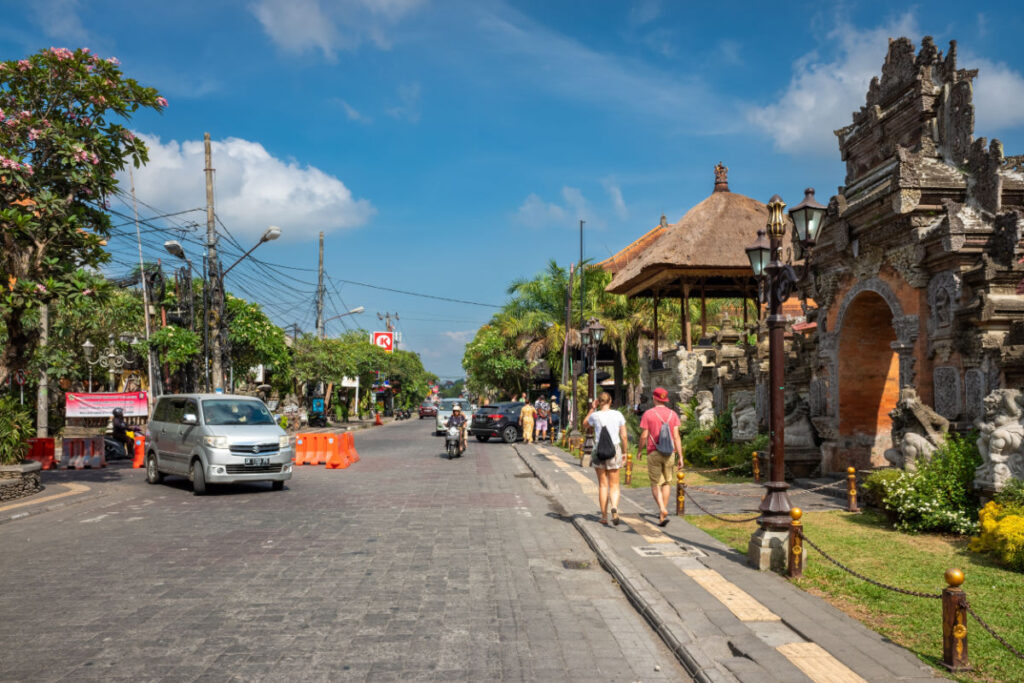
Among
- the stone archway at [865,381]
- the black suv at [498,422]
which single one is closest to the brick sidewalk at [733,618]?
the stone archway at [865,381]

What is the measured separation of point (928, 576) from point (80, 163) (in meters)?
13.9

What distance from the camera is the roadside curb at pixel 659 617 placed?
468 cm

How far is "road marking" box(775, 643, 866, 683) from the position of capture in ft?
14.6

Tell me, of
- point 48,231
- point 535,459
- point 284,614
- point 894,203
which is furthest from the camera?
point 535,459

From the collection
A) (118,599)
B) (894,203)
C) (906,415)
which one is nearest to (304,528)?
(118,599)

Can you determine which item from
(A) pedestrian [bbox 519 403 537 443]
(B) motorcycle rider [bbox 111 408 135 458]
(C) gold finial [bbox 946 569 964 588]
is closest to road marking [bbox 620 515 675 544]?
(C) gold finial [bbox 946 569 964 588]

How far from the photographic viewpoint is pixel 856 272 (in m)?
13.8

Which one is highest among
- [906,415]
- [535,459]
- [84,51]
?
[84,51]

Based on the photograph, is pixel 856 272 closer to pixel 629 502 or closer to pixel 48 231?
pixel 629 502

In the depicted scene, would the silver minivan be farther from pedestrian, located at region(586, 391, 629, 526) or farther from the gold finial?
the gold finial

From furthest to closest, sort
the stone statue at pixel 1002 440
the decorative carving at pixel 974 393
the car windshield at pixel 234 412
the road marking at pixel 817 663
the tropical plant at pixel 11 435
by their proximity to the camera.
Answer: the tropical plant at pixel 11 435
the car windshield at pixel 234 412
the decorative carving at pixel 974 393
the stone statue at pixel 1002 440
the road marking at pixel 817 663

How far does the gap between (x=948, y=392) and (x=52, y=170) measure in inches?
589

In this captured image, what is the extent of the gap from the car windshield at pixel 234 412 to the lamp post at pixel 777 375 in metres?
10.3

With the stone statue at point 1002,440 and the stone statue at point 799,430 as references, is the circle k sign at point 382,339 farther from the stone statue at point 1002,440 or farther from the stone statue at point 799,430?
the stone statue at point 1002,440
